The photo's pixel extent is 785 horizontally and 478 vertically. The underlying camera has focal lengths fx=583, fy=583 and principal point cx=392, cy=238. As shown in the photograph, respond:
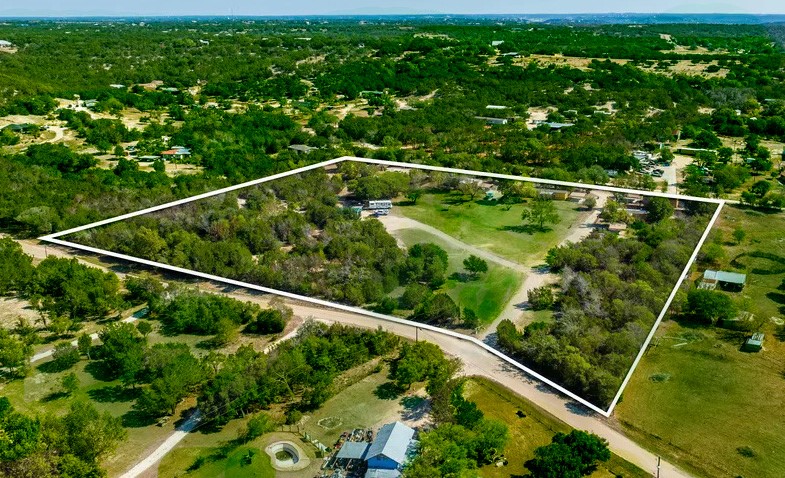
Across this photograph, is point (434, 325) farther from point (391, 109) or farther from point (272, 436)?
point (391, 109)

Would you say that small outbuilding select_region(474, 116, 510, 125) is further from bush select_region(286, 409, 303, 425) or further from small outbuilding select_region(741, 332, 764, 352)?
bush select_region(286, 409, 303, 425)

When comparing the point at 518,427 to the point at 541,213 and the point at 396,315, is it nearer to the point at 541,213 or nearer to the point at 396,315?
the point at 541,213

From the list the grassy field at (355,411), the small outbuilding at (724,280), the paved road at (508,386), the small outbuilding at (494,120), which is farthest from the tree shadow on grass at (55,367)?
the small outbuilding at (494,120)

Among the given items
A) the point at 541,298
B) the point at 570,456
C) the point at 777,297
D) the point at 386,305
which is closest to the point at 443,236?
the point at 386,305

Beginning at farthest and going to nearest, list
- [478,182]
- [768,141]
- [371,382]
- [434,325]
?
1. [768,141]
2. [371,382]
3. [478,182]
4. [434,325]

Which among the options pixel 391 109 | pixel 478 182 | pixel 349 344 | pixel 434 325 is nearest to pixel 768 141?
pixel 391 109
